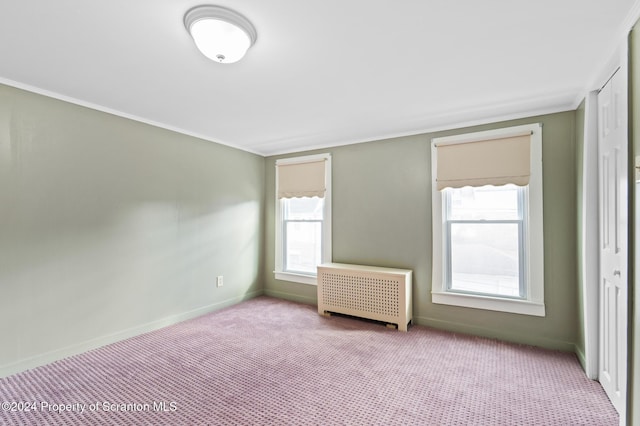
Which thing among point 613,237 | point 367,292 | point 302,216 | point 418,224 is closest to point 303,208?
point 302,216

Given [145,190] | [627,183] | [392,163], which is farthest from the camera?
[392,163]

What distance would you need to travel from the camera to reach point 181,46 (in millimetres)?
1906

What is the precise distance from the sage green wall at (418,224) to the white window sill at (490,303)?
6 centimetres

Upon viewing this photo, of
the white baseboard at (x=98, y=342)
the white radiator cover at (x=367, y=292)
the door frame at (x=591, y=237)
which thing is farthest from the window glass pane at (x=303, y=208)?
the door frame at (x=591, y=237)

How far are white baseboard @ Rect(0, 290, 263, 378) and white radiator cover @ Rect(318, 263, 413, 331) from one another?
4.80 feet

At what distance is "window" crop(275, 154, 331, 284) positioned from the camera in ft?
14.1

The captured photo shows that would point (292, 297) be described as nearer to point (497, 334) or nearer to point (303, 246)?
point (303, 246)

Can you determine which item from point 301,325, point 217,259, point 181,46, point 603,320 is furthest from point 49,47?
point 603,320

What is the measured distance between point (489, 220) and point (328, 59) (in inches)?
92.6

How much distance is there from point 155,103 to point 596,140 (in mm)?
3719

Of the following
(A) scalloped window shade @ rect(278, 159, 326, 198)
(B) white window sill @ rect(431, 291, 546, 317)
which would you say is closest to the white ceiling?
(A) scalloped window shade @ rect(278, 159, 326, 198)

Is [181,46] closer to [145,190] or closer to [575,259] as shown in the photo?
[145,190]

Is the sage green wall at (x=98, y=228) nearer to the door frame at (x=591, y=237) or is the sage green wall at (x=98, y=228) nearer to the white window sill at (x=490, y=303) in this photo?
the white window sill at (x=490, y=303)

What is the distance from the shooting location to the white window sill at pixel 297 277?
4.36 metres
